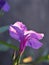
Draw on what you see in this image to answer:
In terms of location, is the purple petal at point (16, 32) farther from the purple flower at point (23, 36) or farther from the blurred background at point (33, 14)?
the blurred background at point (33, 14)

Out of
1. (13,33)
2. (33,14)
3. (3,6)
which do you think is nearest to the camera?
(13,33)

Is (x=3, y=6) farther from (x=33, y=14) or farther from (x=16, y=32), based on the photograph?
(x=33, y=14)

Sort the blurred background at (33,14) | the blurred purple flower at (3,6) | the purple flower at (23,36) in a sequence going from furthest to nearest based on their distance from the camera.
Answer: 1. the blurred background at (33,14)
2. the blurred purple flower at (3,6)
3. the purple flower at (23,36)

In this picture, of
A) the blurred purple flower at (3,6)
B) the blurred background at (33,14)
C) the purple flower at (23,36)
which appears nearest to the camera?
the purple flower at (23,36)

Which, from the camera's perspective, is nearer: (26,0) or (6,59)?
(6,59)

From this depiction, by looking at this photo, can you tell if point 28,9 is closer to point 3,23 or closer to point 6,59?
point 3,23

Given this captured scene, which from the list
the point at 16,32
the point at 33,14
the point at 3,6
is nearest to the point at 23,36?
the point at 16,32

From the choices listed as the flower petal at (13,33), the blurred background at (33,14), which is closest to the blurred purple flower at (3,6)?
the flower petal at (13,33)

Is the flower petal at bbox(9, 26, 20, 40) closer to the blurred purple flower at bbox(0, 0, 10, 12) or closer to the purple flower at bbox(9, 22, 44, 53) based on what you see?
the purple flower at bbox(9, 22, 44, 53)

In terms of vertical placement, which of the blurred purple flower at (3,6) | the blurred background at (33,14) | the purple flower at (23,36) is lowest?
the blurred background at (33,14)

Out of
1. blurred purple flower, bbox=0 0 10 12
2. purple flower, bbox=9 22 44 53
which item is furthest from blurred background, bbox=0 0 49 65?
purple flower, bbox=9 22 44 53

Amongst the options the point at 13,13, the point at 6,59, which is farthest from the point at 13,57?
the point at 13,13
